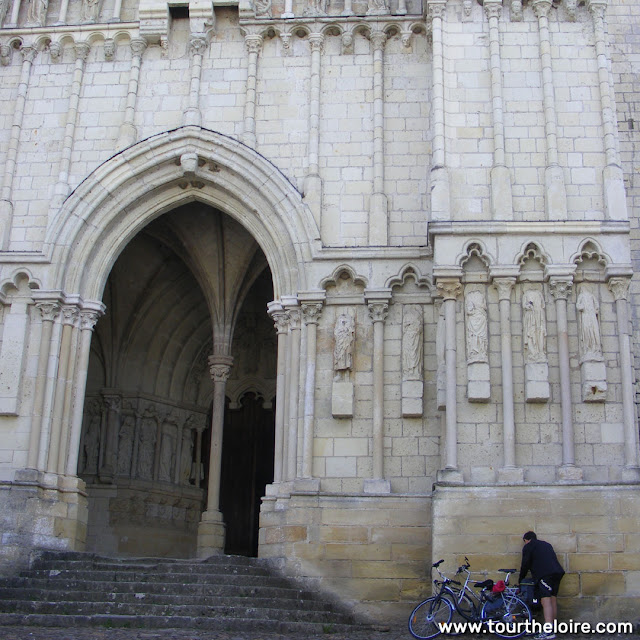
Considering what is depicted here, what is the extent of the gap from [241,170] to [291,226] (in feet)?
3.70

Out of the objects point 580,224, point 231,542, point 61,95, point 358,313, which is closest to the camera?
point 580,224

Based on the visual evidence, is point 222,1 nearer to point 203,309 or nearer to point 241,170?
point 241,170

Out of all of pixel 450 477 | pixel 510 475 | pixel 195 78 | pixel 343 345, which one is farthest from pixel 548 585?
pixel 195 78

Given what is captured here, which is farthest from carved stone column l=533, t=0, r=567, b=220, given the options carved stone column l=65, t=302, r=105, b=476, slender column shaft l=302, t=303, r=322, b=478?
carved stone column l=65, t=302, r=105, b=476

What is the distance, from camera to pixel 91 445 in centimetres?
1656

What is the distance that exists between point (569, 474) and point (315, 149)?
18.4ft

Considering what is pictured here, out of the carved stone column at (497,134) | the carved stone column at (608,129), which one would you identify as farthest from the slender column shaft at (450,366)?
the carved stone column at (608,129)

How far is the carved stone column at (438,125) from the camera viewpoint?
12570mm

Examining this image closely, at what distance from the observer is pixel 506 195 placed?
1257 cm

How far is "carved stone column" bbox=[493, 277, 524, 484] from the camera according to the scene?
445 inches

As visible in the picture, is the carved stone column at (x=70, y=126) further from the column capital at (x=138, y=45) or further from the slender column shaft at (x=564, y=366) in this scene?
the slender column shaft at (x=564, y=366)

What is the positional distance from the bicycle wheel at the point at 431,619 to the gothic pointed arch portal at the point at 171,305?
4694mm

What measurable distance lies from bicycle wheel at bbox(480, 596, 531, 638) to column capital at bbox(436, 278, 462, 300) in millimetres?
3797

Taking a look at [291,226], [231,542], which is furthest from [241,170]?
[231,542]
